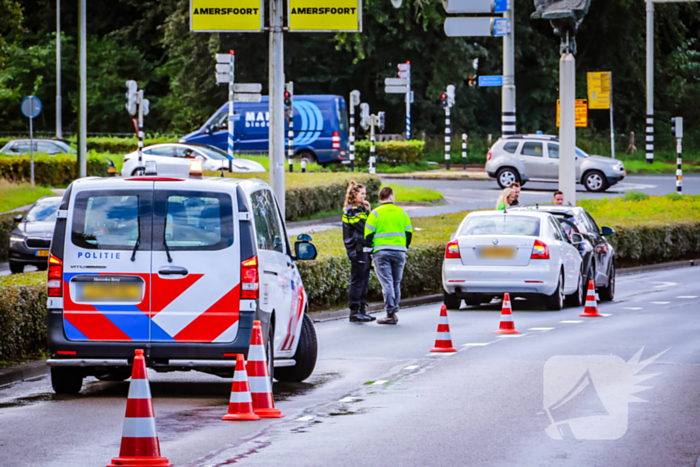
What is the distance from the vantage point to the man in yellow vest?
15891 millimetres

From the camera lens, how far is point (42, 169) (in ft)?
119

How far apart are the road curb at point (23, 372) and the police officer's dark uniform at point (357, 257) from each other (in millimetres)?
5484

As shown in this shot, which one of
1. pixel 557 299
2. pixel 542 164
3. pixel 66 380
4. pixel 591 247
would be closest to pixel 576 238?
pixel 591 247

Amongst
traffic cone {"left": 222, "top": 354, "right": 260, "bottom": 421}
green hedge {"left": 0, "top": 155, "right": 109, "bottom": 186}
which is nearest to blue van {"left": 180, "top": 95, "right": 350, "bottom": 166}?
green hedge {"left": 0, "top": 155, "right": 109, "bottom": 186}

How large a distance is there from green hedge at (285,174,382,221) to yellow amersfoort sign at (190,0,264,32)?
1211 centimetres

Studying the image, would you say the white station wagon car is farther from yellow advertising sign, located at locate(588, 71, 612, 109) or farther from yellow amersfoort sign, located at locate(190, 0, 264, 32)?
yellow advertising sign, located at locate(588, 71, 612, 109)

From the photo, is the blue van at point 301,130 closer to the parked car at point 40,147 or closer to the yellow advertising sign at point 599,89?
the parked car at point 40,147

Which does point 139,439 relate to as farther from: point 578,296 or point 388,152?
point 388,152

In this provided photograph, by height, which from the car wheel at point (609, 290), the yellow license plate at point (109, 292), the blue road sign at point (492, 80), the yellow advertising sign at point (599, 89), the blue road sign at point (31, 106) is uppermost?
the yellow advertising sign at point (599, 89)

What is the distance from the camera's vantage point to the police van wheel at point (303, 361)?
425 inches

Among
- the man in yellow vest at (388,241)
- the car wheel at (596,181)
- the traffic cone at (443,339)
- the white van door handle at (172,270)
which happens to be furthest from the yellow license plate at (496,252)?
the car wheel at (596,181)

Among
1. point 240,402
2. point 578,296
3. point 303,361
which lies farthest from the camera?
point 578,296

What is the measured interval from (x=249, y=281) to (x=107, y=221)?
3.93 ft

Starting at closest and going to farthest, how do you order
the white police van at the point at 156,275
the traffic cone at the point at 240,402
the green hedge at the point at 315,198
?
1. the traffic cone at the point at 240,402
2. the white police van at the point at 156,275
3. the green hedge at the point at 315,198
